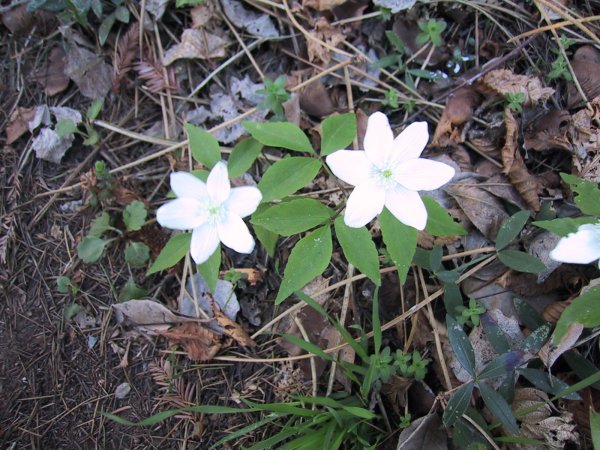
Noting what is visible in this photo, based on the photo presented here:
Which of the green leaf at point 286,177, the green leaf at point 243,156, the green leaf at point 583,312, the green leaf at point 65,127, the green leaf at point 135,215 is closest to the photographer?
the green leaf at point 583,312

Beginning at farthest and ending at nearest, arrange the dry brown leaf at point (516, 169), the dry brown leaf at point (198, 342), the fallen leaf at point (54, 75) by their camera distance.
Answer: the fallen leaf at point (54, 75) → the dry brown leaf at point (198, 342) → the dry brown leaf at point (516, 169)

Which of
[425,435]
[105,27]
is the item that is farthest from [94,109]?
[425,435]

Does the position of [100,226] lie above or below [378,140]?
below

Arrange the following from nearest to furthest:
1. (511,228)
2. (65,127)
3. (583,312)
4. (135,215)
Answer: (583,312) < (511,228) < (135,215) < (65,127)

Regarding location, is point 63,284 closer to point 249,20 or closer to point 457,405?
point 249,20

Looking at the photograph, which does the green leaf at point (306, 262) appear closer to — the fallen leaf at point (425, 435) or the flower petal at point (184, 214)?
the flower petal at point (184, 214)

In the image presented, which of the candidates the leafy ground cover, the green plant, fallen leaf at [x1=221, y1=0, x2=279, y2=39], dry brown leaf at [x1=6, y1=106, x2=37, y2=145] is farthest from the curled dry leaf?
dry brown leaf at [x1=6, y1=106, x2=37, y2=145]

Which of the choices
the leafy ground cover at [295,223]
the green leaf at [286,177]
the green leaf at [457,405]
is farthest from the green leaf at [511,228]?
the green leaf at [286,177]

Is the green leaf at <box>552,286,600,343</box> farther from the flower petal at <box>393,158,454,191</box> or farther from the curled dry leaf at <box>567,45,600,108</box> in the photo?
the curled dry leaf at <box>567,45,600,108</box>
